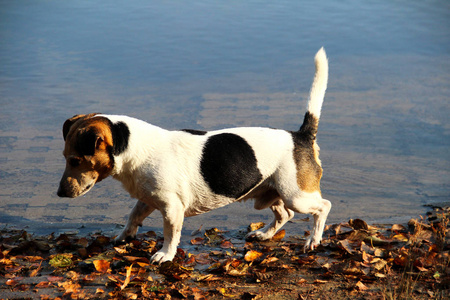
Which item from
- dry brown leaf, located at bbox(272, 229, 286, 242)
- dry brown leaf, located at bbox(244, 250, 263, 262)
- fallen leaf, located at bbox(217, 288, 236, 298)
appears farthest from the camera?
dry brown leaf, located at bbox(272, 229, 286, 242)

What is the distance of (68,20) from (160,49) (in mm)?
4275

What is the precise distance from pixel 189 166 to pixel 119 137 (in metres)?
0.66

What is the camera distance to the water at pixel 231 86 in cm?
700

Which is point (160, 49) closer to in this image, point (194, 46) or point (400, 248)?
point (194, 46)

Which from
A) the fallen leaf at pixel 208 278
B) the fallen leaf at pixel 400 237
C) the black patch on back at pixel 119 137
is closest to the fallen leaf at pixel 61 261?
the black patch on back at pixel 119 137

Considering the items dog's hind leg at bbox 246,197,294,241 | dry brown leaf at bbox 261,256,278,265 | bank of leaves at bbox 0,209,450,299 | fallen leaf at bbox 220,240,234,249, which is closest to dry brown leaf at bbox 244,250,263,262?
bank of leaves at bbox 0,209,450,299

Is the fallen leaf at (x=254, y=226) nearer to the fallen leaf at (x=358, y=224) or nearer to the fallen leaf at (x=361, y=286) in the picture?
the fallen leaf at (x=358, y=224)

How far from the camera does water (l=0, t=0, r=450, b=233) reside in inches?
275

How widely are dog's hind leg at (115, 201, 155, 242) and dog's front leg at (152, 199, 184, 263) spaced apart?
442 mm

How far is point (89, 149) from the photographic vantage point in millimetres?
4488

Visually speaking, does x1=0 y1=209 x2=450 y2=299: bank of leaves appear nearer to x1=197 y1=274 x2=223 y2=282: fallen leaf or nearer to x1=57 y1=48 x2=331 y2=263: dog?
x1=197 y1=274 x2=223 y2=282: fallen leaf

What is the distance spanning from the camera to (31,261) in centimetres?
486

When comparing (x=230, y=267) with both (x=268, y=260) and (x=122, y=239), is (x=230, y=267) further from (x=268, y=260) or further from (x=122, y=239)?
(x=122, y=239)

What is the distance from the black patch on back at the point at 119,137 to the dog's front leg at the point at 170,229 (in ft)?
2.10
